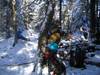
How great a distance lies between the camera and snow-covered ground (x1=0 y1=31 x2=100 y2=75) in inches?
593

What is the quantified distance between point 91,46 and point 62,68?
26.3ft

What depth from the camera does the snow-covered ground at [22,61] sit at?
1507 cm

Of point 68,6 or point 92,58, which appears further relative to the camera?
point 68,6

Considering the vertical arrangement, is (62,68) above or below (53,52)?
below

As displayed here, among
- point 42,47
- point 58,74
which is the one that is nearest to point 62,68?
point 58,74

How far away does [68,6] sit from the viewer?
144 feet

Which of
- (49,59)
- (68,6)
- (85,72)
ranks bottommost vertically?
(85,72)

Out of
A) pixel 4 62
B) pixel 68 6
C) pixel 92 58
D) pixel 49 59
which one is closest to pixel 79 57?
pixel 92 58

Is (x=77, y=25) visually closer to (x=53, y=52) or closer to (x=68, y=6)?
(x=68, y=6)

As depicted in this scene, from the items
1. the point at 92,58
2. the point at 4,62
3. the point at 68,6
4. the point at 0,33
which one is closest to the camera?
the point at 92,58

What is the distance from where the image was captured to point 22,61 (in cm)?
1909

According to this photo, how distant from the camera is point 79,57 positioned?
15852mm

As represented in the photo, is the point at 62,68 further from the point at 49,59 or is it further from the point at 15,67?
the point at 15,67

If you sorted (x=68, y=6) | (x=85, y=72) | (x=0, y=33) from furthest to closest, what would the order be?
1. (x=68, y=6)
2. (x=0, y=33)
3. (x=85, y=72)
